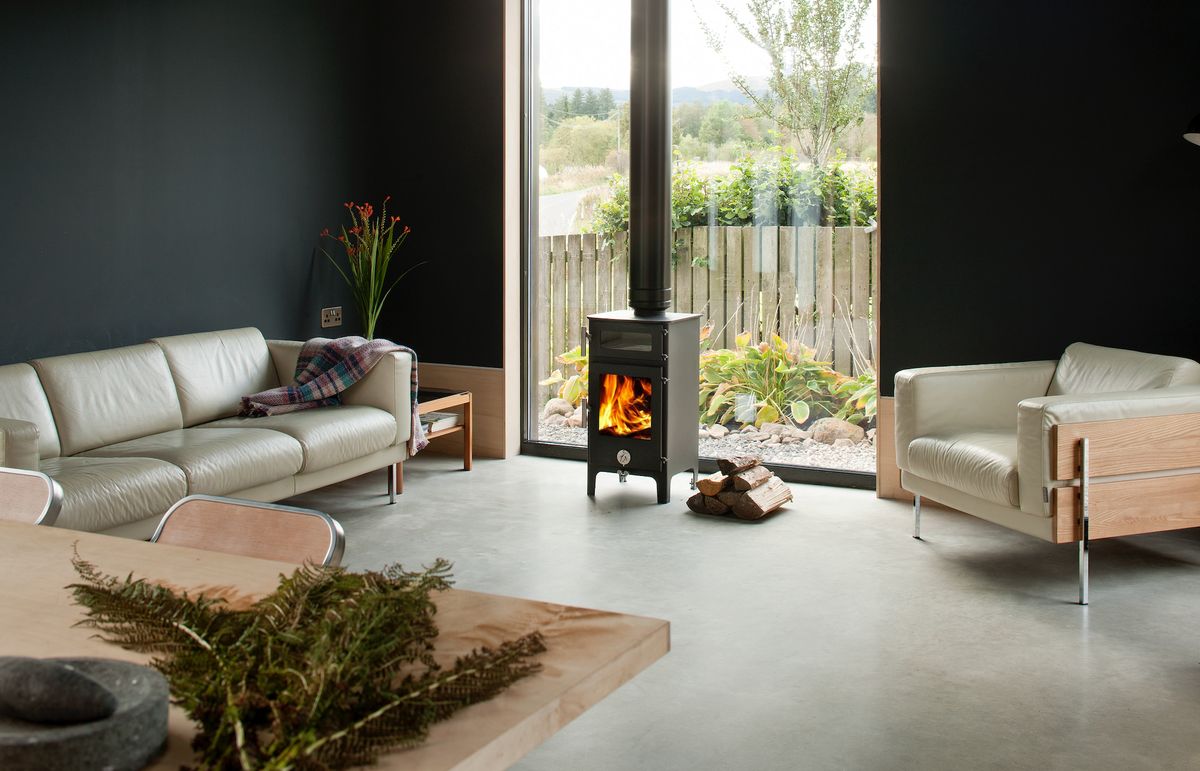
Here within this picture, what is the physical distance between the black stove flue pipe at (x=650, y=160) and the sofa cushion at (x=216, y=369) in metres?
1.89

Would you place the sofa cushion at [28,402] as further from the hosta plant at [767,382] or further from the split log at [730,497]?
the hosta plant at [767,382]

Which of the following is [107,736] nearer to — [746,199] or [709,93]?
[746,199]

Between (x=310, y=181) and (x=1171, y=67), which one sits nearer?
(x=1171, y=67)

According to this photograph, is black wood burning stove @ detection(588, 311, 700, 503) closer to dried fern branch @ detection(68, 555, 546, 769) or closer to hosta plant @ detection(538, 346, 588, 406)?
hosta plant @ detection(538, 346, 588, 406)

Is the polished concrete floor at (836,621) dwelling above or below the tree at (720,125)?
below

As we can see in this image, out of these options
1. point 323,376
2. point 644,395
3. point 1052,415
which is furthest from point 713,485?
point 323,376

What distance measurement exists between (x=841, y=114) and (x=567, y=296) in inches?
73.0

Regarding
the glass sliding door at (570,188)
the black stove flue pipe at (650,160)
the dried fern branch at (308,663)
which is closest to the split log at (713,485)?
the black stove flue pipe at (650,160)

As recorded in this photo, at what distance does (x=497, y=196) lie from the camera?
6660mm

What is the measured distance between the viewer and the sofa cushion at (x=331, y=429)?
507 cm

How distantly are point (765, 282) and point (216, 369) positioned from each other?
280 centimetres

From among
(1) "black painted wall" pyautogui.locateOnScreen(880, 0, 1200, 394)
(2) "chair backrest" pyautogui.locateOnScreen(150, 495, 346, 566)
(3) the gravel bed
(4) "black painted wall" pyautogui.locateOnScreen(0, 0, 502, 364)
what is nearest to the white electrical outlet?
(4) "black painted wall" pyautogui.locateOnScreen(0, 0, 502, 364)

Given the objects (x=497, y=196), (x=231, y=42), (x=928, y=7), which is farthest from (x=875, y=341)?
(x=231, y=42)

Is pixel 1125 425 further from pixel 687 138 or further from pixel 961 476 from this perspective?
pixel 687 138
